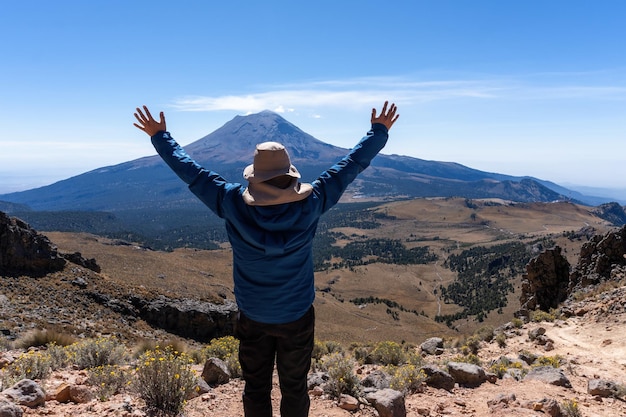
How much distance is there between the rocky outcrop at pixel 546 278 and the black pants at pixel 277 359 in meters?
18.3

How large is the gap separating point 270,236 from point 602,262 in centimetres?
1855

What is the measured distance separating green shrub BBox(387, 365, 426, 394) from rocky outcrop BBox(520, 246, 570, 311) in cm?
1477

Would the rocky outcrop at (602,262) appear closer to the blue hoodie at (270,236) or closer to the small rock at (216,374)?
the small rock at (216,374)

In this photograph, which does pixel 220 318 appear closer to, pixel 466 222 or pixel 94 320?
pixel 94 320

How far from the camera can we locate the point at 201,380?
18.2 ft

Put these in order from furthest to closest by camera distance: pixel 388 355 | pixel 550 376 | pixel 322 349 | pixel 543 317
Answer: pixel 543 317
pixel 322 349
pixel 388 355
pixel 550 376

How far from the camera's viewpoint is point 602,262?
55.4 feet

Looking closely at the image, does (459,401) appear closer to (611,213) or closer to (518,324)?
(518,324)

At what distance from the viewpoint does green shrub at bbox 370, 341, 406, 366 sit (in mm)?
8398

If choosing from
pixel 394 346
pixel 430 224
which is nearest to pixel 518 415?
pixel 394 346

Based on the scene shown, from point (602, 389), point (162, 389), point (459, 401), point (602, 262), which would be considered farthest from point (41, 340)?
point (602, 262)

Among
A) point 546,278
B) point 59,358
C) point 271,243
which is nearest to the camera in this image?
point 271,243

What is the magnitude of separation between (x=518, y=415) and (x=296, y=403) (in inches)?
125

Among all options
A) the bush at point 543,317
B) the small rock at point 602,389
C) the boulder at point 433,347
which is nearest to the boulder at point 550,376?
the small rock at point 602,389
